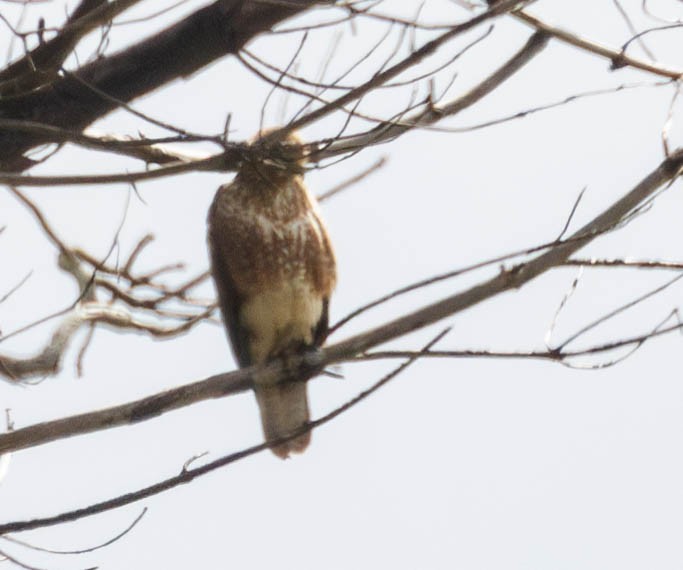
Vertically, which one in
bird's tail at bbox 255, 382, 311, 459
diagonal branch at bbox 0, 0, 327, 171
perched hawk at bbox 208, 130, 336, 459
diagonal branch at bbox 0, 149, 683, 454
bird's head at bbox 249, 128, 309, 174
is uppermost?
perched hawk at bbox 208, 130, 336, 459

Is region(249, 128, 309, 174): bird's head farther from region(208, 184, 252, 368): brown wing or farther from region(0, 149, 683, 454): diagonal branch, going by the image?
region(208, 184, 252, 368): brown wing

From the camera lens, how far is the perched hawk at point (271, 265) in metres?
4.64

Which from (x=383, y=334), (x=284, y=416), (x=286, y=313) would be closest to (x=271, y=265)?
(x=286, y=313)

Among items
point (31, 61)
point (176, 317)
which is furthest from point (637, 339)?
point (176, 317)

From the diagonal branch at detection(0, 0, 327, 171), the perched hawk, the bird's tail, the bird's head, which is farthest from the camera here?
the bird's tail

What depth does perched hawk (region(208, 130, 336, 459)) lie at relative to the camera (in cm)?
464

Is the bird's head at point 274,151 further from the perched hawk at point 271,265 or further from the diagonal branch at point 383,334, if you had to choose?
the perched hawk at point 271,265

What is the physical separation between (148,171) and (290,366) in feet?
5.36

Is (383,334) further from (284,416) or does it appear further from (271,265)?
(284,416)

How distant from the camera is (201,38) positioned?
130 inches

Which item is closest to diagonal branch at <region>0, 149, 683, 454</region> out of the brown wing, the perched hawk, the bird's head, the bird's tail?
the bird's head

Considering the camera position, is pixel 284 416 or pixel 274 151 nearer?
pixel 274 151

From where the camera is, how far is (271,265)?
4.63 metres

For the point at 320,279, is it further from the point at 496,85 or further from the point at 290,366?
the point at 496,85
